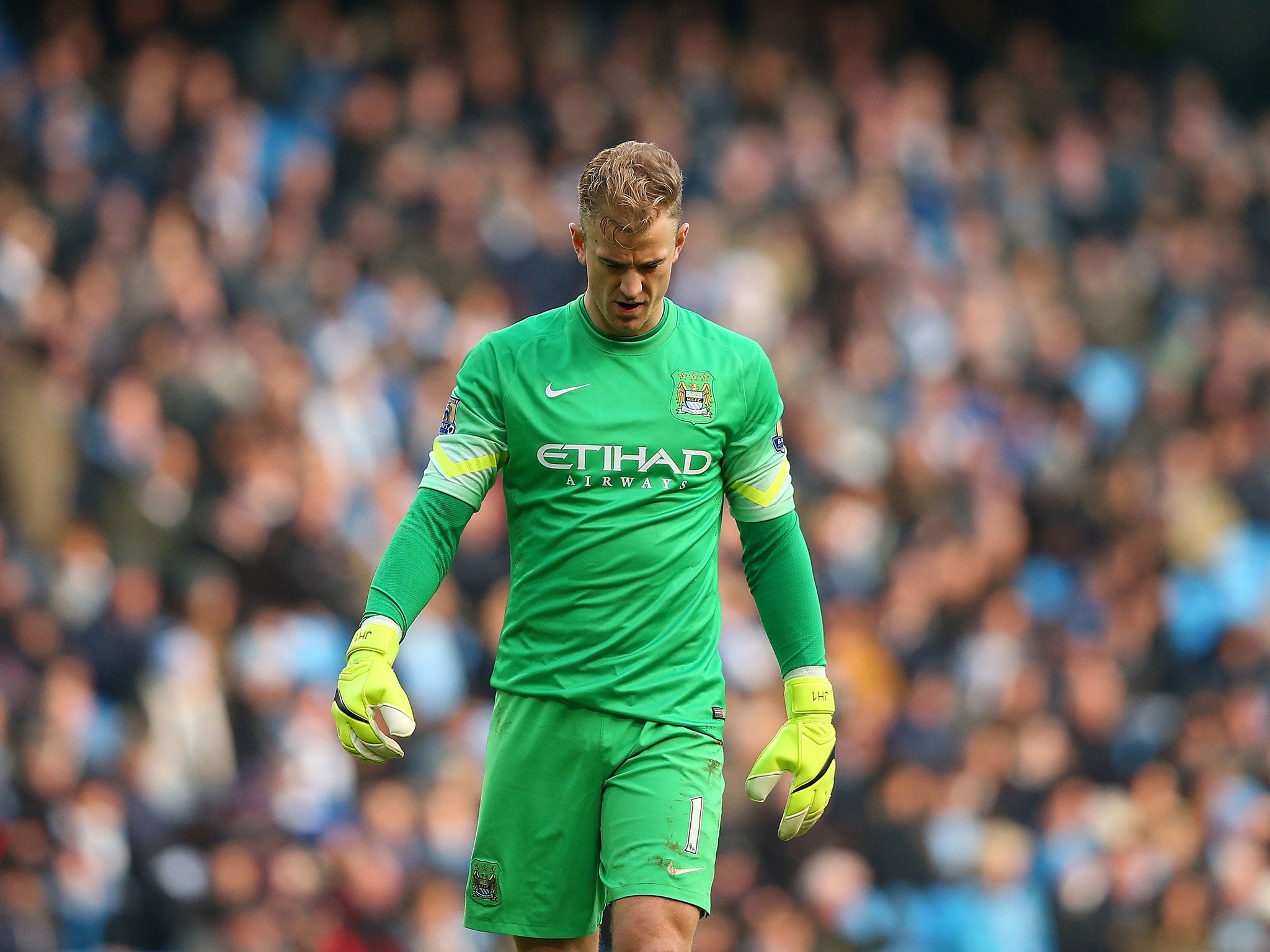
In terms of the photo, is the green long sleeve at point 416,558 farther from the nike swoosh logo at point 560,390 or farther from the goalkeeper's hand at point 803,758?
the goalkeeper's hand at point 803,758

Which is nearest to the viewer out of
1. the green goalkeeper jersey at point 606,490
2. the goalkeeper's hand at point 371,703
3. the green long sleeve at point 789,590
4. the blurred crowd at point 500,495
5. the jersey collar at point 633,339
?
the goalkeeper's hand at point 371,703

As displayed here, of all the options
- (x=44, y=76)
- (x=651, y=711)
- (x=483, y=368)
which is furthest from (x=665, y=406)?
(x=44, y=76)

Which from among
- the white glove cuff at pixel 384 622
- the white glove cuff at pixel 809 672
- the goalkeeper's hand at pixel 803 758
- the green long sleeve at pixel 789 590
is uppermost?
the green long sleeve at pixel 789 590

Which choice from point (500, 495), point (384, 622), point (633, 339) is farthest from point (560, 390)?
point (500, 495)

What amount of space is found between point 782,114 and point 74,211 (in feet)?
19.1

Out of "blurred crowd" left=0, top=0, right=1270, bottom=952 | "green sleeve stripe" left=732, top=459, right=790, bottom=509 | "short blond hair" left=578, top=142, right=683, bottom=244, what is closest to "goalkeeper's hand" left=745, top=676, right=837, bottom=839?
"green sleeve stripe" left=732, top=459, right=790, bottom=509

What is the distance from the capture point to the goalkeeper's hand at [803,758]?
15.0 ft

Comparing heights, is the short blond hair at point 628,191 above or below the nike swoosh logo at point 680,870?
above

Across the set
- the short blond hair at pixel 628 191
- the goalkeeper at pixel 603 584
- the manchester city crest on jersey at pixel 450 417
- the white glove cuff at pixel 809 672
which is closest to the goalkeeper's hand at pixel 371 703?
the goalkeeper at pixel 603 584

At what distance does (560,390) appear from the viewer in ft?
14.9

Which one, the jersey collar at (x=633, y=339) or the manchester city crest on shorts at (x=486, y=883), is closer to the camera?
the manchester city crest on shorts at (x=486, y=883)

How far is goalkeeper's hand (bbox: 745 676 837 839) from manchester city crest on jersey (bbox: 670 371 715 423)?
2.51 feet

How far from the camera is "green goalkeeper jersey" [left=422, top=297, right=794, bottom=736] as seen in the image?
4.51 meters

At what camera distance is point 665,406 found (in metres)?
4.54
